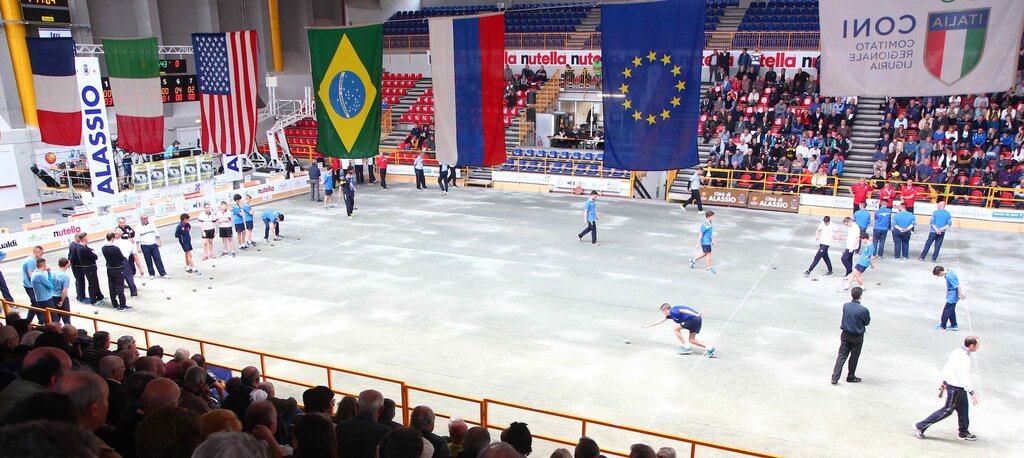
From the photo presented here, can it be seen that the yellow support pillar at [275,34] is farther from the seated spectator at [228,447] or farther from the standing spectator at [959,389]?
the seated spectator at [228,447]

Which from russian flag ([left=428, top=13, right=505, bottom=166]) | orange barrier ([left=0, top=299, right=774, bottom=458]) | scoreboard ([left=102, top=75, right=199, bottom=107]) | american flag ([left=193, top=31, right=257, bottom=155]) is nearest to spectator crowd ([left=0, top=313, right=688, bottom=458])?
orange barrier ([left=0, top=299, right=774, bottom=458])

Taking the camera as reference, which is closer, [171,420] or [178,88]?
[171,420]

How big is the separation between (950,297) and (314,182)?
21.0m

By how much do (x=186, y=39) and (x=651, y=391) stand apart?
3283 centimetres

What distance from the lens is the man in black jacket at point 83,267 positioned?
1521 centimetres

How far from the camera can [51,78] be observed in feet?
73.0

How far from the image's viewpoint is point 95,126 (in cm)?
2059

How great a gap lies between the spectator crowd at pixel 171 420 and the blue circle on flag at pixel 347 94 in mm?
6020

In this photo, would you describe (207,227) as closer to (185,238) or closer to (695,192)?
(185,238)

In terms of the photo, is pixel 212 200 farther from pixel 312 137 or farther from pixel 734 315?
pixel 734 315

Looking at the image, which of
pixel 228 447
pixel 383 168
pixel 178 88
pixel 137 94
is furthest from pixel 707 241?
pixel 178 88

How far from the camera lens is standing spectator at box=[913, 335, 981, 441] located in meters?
9.36

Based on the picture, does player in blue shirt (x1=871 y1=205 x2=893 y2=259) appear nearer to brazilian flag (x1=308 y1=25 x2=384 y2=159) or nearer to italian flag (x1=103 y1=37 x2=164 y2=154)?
brazilian flag (x1=308 y1=25 x2=384 y2=159)

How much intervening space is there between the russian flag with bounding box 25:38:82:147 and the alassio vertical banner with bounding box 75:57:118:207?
1.99 metres
